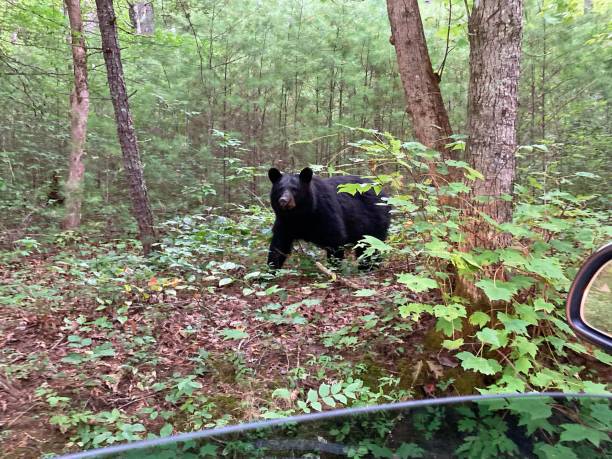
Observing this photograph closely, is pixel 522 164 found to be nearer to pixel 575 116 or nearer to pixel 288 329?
pixel 575 116

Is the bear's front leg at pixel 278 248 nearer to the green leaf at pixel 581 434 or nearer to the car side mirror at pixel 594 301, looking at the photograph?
the car side mirror at pixel 594 301

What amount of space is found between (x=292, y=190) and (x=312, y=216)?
1.76ft

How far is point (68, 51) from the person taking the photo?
32.0 feet

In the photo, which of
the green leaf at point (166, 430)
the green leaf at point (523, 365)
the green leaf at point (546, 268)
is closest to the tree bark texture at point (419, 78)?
the green leaf at point (546, 268)

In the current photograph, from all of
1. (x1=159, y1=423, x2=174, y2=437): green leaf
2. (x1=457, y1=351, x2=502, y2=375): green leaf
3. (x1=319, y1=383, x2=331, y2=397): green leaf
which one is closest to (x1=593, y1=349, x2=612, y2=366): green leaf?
(x1=457, y1=351, x2=502, y2=375): green leaf

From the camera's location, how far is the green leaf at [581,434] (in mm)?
1247

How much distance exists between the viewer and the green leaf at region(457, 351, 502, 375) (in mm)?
2988

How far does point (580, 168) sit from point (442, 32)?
16.4 feet

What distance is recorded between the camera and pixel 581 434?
128 centimetres

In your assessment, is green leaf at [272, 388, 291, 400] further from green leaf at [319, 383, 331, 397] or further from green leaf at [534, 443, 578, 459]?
green leaf at [534, 443, 578, 459]

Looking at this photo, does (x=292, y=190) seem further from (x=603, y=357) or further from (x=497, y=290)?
(x=603, y=357)

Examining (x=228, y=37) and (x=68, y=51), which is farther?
(x=228, y=37)

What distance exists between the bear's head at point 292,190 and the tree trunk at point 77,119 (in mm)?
4995

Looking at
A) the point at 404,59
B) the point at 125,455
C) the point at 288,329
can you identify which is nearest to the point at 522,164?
the point at 404,59
